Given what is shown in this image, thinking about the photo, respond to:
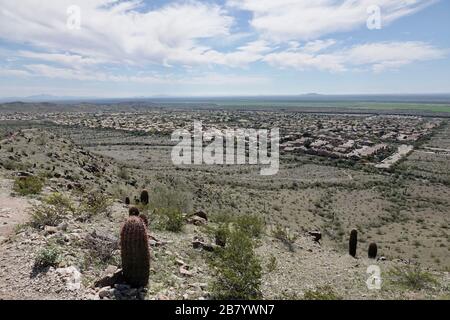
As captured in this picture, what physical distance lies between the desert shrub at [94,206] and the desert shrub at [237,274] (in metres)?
4.19

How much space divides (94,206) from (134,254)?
16.8ft

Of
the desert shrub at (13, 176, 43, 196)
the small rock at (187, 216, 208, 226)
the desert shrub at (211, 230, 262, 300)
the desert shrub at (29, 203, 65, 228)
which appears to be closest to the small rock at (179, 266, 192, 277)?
the desert shrub at (211, 230, 262, 300)

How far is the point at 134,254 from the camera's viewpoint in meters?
7.09

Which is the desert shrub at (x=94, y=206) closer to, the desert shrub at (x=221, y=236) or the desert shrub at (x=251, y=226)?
the desert shrub at (x=221, y=236)

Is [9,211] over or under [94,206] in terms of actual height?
under

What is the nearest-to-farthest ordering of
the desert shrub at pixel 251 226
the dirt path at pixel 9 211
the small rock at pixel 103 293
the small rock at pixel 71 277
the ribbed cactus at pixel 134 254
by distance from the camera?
1. the small rock at pixel 103 293
2. the small rock at pixel 71 277
3. the ribbed cactus at pixel 134 254
4. the dirt path at pixel 9 211
5. the desert shrub at pixel 251 226

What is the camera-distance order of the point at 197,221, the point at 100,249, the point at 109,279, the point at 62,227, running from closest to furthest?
1. the point at 109,279
2. the point at 100,249
3. the point at 62,227
4. the point at 197,221

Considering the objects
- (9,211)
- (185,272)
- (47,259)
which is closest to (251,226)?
(185,272)

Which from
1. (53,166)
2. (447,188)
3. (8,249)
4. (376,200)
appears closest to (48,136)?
(53,166)

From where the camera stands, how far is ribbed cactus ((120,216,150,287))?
713 cm

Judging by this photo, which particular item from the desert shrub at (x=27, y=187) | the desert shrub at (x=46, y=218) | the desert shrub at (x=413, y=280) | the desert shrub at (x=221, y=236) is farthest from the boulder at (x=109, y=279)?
the desert shrub at (x=27, y=187)

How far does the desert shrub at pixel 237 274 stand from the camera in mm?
7887

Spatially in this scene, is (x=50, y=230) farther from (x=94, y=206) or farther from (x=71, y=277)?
(x=94, y=206)

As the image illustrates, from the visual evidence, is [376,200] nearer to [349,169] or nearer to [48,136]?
[349,169]
